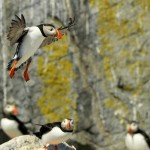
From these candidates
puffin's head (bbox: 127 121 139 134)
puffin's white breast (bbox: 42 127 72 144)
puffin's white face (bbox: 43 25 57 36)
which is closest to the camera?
puffin's white face (bbox: 43 25 57 36)

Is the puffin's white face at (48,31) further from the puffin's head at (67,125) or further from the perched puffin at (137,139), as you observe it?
the perched puffin at (137,139)

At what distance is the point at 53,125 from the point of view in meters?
5.88

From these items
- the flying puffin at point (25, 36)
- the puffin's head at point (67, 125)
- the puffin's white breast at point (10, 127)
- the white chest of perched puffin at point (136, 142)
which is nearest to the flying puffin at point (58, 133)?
the puffin's head at point (67, 125)

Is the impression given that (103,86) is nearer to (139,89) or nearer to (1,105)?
(139,89)

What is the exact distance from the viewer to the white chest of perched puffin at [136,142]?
7.90m

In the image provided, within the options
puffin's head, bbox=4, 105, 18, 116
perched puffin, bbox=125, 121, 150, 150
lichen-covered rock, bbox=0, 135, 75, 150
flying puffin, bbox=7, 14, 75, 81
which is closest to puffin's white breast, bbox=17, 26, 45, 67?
flying puffin, bbox=7, 14, 75, 81

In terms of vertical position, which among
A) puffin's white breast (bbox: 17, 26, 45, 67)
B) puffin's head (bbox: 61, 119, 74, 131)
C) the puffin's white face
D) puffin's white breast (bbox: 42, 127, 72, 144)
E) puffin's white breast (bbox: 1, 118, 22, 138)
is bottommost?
puffin's white breast (bbox: 1, 118, 22, 138)

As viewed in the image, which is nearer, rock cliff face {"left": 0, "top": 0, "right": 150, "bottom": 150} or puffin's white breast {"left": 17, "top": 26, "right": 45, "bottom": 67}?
puffin's white breast {"left": 17, "top": 26, "right": 45, "bottom": 67}

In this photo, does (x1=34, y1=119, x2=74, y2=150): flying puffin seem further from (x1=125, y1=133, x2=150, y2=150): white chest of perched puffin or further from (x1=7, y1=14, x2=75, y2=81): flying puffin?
(x1=125, y1=133, x2=150, y2=150): white chest of perched puffin

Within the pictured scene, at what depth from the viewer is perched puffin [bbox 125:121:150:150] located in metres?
7.82

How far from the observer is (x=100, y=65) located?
8.02m

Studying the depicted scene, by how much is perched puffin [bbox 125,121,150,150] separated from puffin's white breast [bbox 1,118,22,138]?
1.23 m

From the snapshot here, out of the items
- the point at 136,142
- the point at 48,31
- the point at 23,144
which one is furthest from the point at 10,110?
the point at 48,31

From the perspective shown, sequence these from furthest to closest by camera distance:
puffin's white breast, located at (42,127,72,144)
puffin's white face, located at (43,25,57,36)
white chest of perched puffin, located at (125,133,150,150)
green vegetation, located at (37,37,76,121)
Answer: green vegetation, located at (37,37,76,121) → white chest of perched puffin, located at (125,133,150,150) → puffin's white breast, located at (42,127,72,144) → puffin's white face, located at (43,25,57,36)
